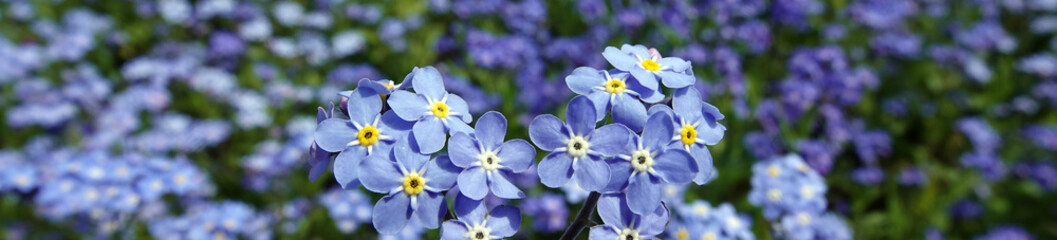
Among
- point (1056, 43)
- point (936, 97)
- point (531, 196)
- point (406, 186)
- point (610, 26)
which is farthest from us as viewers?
point (1056, 43)

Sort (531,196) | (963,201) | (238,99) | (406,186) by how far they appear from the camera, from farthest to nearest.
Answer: (238,99) → (963,201) → (531,196) → (406,186)

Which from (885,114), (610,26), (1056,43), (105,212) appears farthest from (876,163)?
(105,212)

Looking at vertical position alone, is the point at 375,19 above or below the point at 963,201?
above

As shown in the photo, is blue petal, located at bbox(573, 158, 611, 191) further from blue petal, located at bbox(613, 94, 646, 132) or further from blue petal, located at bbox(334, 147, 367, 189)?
blue petal, located at bbox(334, 147, 367, 189)

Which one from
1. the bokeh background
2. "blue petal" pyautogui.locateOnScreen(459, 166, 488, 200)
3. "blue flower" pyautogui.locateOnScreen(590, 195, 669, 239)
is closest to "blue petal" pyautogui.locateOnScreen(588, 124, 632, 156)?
"blue flower" pyautogui.locateOnScreen(590, 195, 669, 239)

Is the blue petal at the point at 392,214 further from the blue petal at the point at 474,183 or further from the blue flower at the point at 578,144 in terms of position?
the blue flower at the point at 578,144

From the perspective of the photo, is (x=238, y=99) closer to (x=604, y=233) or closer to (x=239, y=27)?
(x=239, y=27)

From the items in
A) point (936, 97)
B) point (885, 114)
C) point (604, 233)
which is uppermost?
point (936, 97)
